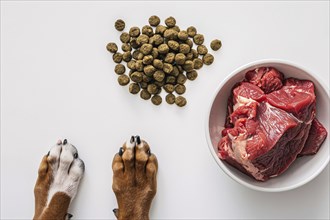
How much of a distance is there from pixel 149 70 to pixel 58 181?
0.41 metres

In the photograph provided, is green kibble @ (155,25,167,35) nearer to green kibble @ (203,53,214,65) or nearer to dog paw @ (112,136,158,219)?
green kibble @ (203,53,214,65)

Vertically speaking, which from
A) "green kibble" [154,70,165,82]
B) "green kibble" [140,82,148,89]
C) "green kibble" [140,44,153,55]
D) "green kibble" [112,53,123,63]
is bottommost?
"green kibble" [140,82,148,89]

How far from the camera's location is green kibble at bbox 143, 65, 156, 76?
46.2 inches

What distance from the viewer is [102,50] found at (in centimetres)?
126

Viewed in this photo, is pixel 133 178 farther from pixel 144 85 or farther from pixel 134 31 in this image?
pixel 134 31

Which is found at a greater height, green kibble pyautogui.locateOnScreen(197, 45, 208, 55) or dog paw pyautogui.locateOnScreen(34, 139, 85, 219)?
green kibble pyautogui.locateOnScreen(197, 45, 208, 55)

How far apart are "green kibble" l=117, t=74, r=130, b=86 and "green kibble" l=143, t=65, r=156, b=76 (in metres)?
0.07

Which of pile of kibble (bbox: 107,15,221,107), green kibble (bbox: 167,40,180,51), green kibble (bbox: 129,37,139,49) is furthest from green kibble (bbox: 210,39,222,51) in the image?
green kibble (bbox: 129,37,139,49)

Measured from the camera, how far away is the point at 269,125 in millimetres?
999

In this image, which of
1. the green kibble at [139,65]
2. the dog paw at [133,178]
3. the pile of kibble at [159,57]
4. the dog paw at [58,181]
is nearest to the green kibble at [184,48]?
the pile of kibble at [159,57]

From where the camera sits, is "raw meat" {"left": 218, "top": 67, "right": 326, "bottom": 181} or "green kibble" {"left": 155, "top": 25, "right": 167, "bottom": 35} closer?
"raw meat" {"left": 218, "top": 67, "right": 326, "bottom": 181}

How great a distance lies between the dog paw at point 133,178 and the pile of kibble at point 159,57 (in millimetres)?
142

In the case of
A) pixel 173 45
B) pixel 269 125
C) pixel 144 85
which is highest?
pixel 173 45

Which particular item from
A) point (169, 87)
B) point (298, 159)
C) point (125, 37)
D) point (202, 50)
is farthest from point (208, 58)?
point (298, 159)
